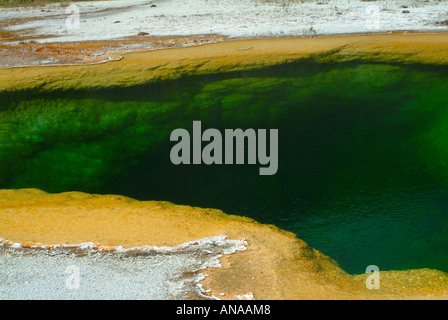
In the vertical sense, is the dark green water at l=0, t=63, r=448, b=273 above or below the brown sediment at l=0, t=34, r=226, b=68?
below

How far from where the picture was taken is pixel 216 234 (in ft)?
14.8

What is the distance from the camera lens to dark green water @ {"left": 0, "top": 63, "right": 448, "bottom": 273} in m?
5.54

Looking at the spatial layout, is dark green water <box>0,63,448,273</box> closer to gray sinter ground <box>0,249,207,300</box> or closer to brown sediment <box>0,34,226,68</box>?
brown sediment <box>0,34,226,68</box>

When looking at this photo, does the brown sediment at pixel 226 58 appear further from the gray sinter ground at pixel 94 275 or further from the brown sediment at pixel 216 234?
the gray sinter ground at pixel 94 275

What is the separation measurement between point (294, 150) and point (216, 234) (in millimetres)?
3226

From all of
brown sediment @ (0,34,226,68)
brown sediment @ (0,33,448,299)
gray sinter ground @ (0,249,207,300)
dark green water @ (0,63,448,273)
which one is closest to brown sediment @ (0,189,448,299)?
brown sediment @ (0,33,448,299)

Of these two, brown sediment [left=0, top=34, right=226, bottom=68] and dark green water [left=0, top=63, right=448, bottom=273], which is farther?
brown sediment [left=0, top=34, right=226, bottom=68]

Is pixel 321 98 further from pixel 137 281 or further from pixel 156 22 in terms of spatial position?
pixel 156 22

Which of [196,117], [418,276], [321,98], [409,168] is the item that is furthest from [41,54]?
[418,276]

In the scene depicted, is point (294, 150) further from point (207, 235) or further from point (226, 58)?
point (207, 235)

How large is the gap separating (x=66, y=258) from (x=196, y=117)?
4554mm

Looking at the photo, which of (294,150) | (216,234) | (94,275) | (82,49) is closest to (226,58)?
(294,150)

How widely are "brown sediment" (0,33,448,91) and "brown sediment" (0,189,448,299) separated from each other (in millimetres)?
3290

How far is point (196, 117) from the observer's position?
325 inches
